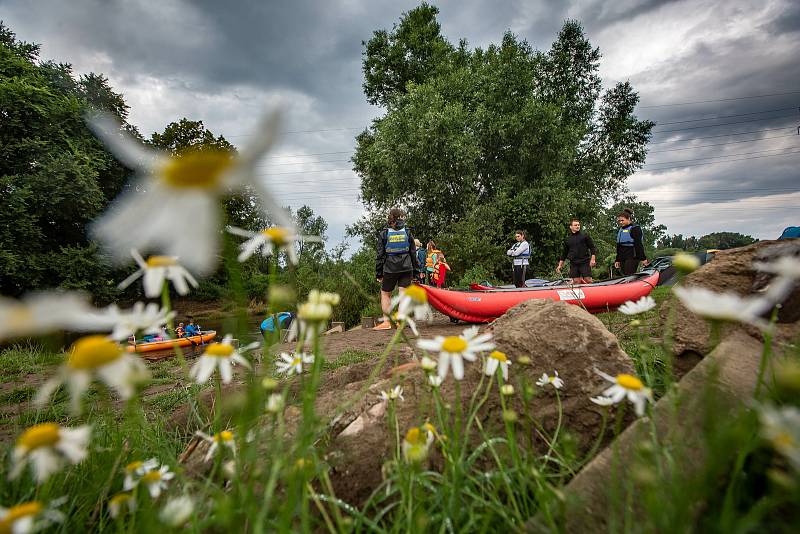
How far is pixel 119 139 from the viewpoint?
1.55 feet

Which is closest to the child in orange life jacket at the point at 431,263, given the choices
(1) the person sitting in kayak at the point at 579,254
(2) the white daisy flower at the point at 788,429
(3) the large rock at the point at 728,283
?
(1) the person sitting in kayak at the point at 579,254

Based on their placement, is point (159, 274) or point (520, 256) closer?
point (159, 274)

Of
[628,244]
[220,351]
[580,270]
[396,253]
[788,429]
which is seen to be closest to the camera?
[788,429]

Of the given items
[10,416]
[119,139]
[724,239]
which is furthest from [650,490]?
[724,239]

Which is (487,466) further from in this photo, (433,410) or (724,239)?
(724,239)

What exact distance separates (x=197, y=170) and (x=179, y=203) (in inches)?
1.8

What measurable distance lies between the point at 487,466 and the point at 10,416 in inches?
138

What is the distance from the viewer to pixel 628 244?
7.79 meters

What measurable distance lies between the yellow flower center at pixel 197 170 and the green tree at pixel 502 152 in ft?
45.1

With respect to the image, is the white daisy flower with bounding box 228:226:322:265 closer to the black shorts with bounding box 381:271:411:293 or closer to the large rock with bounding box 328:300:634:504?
the large rock with bounding box 328:300:634:504

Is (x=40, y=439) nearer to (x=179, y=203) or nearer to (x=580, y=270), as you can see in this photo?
(x=179, y=203)

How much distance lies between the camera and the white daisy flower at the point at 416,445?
75 cm

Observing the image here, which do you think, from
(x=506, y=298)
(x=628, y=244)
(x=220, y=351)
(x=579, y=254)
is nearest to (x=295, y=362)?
(x=220, y=351)

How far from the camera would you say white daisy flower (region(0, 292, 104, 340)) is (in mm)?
495
